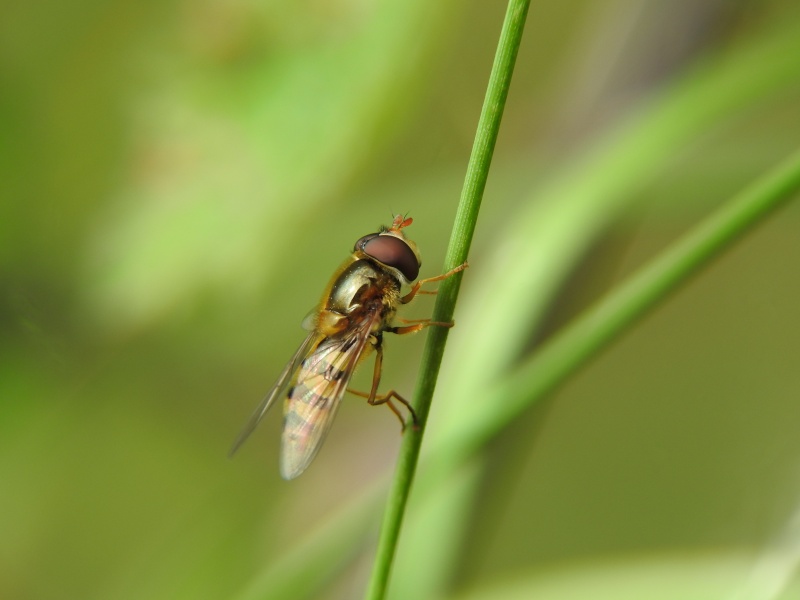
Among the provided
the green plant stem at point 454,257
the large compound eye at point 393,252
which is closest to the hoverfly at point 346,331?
the large compound eye at point 393,252

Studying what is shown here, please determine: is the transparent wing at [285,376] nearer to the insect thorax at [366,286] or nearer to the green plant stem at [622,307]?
the insect thorax at [366,286]

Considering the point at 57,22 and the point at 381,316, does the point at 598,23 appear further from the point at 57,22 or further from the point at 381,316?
the point at 57,22

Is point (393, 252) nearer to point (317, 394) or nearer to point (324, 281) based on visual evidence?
point (317, 394)

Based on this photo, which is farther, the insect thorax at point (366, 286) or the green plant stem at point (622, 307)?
the insect thorax at point (366, 286)

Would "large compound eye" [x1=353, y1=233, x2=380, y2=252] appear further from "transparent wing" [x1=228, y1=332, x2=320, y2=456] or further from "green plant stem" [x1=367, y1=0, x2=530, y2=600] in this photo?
"green plant stem" [x1=367, y1=0, x2=530, y2=600]

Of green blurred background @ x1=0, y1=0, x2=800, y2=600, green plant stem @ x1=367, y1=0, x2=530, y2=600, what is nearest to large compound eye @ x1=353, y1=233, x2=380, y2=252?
green blurred background @ x1=0, y1=0, x2=800, y2=600

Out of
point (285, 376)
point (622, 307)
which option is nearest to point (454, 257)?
point (622, 307)
